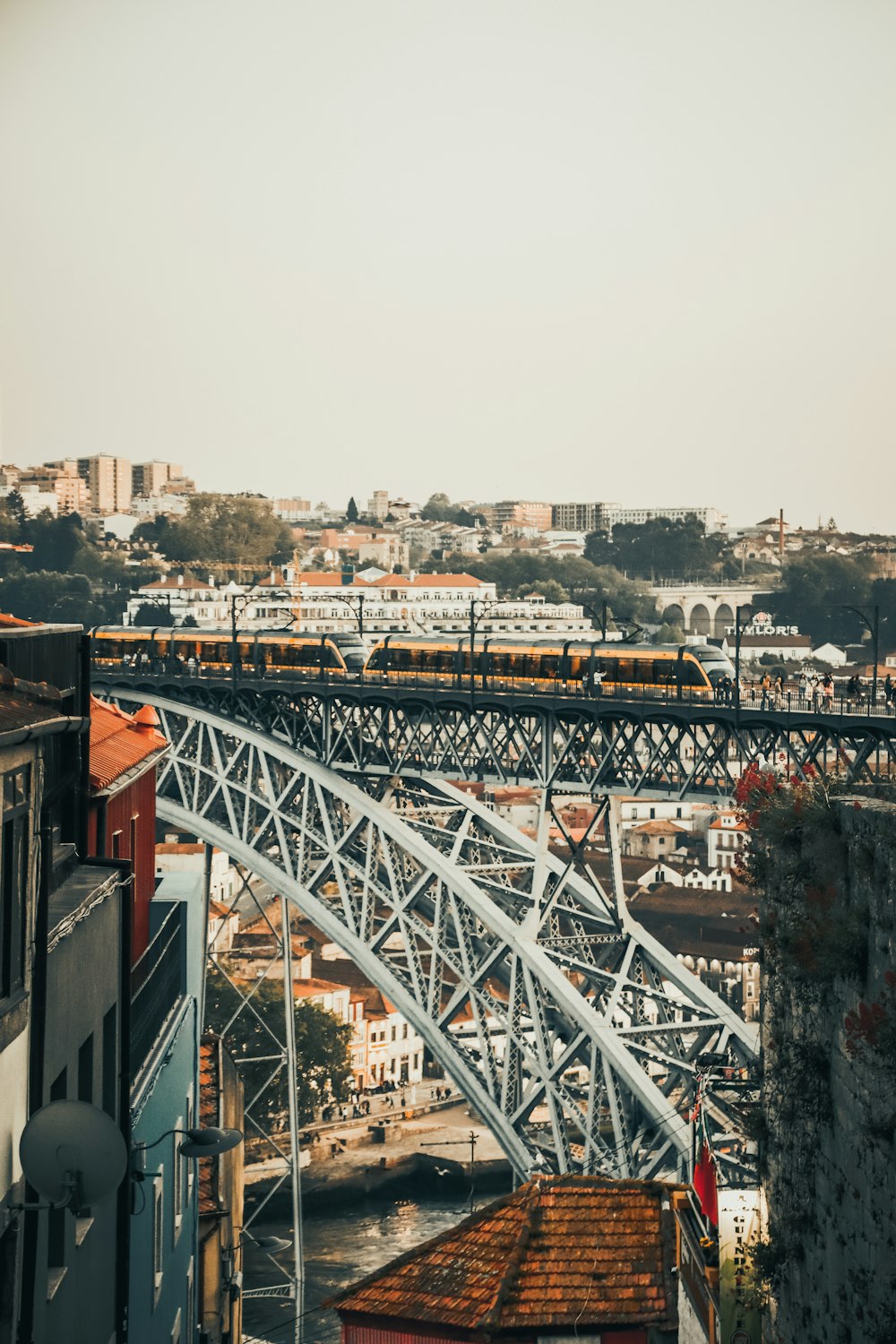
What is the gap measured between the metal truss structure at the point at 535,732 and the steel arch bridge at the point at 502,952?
2.02 ft

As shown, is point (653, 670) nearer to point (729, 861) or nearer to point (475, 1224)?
point (475, 1224)

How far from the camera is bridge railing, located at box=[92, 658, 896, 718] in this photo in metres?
26.9

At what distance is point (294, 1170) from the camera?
88.8 feet

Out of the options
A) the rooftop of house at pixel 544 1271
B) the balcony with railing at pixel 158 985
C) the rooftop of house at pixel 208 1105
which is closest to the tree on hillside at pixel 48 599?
the rooftop of house at pixel 208 1105

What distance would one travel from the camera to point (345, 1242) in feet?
168

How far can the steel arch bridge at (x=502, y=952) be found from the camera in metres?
25.1

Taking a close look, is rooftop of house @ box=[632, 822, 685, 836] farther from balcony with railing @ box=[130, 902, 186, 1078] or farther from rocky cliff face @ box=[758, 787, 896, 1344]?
rocky cliff face @ box=[758, 787, 896, 1344]

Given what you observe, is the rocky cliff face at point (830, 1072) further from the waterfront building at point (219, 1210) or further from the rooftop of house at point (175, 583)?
the rooftop of house at point (175, 583)

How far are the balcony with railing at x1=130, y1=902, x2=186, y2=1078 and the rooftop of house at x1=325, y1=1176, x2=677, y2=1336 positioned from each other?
199cm

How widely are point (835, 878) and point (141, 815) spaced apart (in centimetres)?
570

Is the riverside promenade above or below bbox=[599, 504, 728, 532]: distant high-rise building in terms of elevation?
below

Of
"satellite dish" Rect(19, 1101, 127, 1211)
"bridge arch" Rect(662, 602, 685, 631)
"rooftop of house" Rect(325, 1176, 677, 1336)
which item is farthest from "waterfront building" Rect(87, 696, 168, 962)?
"bridge arch" Rect(662, 602, 685, 631)

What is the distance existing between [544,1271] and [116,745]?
428 centimetres

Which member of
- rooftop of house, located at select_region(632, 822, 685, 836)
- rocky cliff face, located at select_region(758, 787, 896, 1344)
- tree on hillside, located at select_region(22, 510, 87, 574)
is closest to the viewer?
rocky cliff face, located at select_region(758, 787, 896, 1344)
